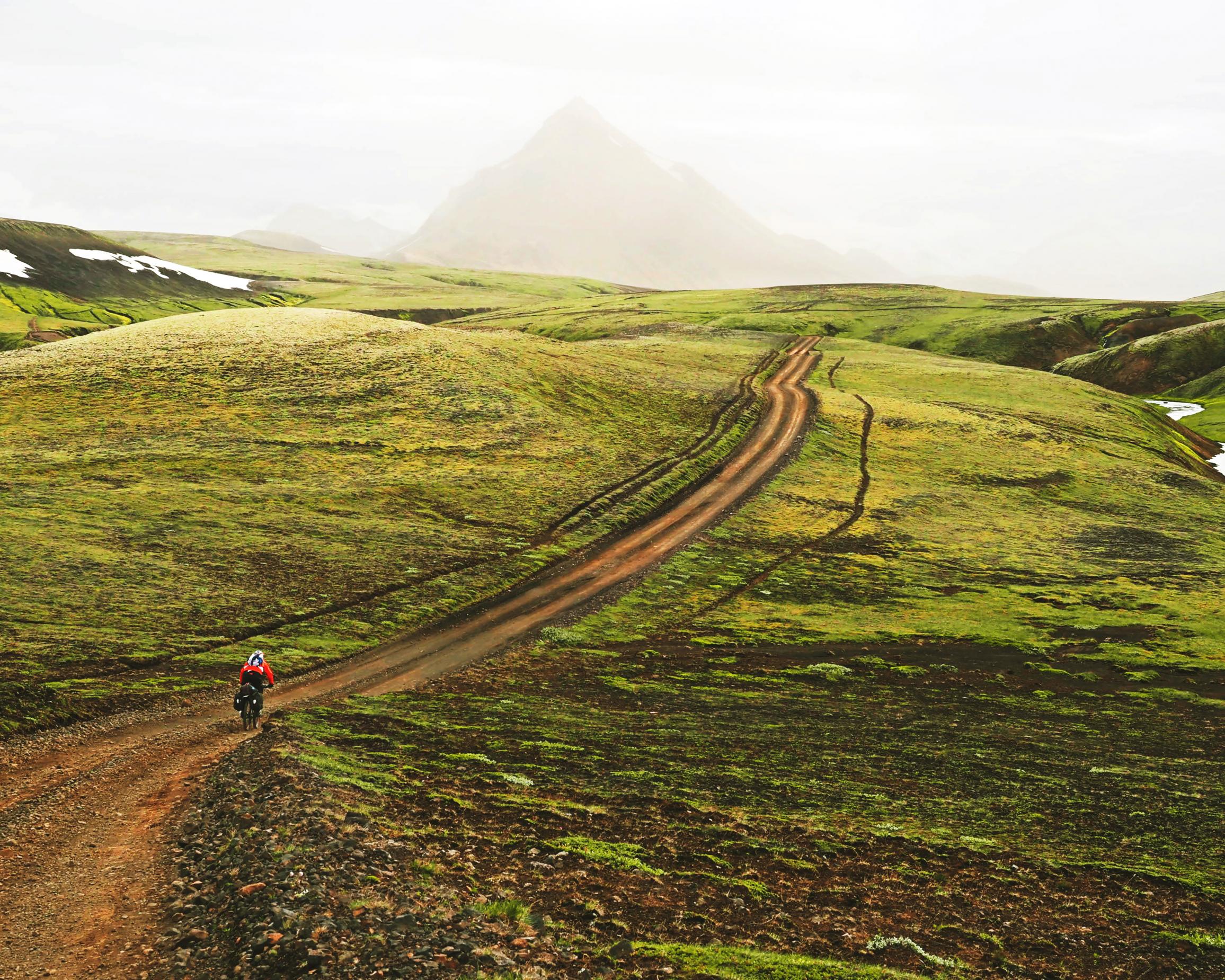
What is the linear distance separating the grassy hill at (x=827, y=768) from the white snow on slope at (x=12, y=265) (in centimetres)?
18120

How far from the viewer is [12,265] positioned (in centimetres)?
17638

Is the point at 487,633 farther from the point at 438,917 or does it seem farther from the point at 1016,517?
the point at 1016,517

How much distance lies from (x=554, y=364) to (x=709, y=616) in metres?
56.0

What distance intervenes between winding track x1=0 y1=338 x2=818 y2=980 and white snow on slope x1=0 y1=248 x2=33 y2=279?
184 metres

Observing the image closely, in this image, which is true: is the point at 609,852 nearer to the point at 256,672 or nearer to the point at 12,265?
the point at 256,672

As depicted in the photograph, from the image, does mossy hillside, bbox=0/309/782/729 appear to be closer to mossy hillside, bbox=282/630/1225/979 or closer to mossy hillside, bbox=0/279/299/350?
mossy hillside, bbox=282/630/1225/979

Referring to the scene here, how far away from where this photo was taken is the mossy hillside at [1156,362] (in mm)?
148250

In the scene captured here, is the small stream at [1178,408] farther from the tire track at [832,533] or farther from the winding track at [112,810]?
the winding track at [112,810]

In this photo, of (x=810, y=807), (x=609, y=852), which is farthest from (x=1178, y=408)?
(x=609, y=852)

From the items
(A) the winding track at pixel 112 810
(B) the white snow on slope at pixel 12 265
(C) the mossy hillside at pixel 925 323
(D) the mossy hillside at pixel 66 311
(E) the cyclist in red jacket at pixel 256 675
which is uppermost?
(C) the mossy hillside at pixel 925 323

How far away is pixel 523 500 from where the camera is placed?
194 feet

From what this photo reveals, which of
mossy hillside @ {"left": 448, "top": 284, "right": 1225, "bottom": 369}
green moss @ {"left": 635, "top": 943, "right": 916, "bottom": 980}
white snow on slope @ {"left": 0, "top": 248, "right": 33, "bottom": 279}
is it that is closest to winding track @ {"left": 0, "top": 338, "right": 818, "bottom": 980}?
green moss @ {"left": 635, "top": 943, "right": 916, "bottom": 980}

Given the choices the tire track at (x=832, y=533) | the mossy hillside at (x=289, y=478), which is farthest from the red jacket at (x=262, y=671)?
the tire track at (x=832, y=533)

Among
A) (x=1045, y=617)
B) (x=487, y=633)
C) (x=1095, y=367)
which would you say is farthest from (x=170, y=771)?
(x=1095, y=367)
